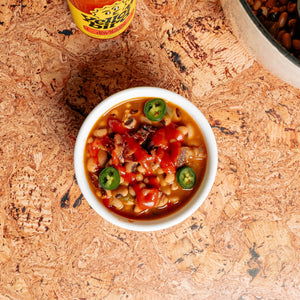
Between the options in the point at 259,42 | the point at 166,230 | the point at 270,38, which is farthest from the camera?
the point at 166,230

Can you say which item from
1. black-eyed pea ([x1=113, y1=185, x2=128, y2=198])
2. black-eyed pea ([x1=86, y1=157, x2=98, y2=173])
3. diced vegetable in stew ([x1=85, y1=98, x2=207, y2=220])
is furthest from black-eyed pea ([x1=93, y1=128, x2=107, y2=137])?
black-eyed pea ([x1=113, y1=185, x2=128, y2=198])

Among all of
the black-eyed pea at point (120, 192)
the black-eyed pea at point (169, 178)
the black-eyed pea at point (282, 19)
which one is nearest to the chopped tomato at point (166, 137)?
the black-eyed pea at point (169, 178)

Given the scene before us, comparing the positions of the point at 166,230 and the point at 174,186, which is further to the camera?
the point at 166,230

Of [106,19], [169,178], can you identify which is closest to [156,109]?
[169,178]

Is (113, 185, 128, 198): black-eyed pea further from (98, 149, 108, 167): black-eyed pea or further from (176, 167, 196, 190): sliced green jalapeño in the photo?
(176, 167, 196, 190): sliced green jalapeño

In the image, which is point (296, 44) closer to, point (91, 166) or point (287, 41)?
point (287, 41)
